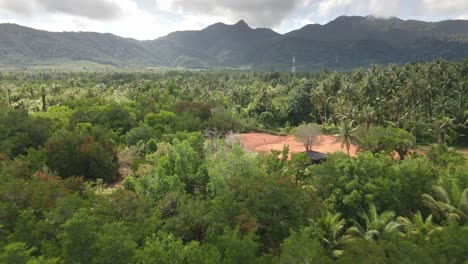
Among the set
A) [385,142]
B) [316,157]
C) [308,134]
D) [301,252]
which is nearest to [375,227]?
[301,252]

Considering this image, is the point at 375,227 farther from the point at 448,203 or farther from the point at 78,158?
the point at 78,158

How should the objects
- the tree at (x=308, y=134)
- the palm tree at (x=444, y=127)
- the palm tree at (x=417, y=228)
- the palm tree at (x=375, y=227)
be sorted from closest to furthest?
the palm tree at (x=417, y=228)
the palm tree at (x=375, y=227)
the tree at (x=308, y=134)
the palm tree at (x=444, y=127)

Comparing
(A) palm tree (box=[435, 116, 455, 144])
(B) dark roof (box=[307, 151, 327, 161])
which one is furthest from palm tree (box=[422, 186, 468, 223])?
(A) palm tree (box=[435, 116, 455, 144])

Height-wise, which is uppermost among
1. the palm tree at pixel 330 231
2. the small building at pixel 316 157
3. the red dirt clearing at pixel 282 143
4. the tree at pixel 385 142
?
the tree at pixel 385 142

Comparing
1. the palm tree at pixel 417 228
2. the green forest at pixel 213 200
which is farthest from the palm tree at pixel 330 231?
the palm tree at pixel 417 228

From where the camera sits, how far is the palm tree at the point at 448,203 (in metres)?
24.1

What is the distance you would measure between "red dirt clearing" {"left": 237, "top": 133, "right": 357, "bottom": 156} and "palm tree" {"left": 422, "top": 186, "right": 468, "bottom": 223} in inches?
938

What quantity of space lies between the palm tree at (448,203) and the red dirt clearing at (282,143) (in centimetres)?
2383

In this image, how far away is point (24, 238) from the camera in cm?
1705

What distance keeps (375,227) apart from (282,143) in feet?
126

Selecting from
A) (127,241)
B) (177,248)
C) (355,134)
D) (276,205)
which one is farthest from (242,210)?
(355,134)

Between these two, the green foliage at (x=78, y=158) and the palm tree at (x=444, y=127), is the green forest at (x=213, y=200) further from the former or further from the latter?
the palm tree at (x=444, y=127)

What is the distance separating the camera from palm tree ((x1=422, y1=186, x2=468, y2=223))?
24.1 meters

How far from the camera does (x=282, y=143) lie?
60.2 metres
